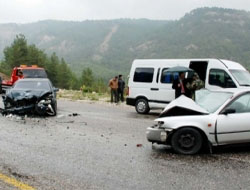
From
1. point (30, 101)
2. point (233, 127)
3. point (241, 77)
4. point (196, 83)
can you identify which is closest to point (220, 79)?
point (241, 77)

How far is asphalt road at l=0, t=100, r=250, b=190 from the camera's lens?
523cm

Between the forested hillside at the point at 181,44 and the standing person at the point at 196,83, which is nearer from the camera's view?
the standing person at the point at 196,83

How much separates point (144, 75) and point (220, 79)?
319 cm

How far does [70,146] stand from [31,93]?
647 centimetres

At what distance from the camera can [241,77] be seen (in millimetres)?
13344

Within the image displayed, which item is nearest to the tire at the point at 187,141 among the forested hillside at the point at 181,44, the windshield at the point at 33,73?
the windshield at the point at 33,73

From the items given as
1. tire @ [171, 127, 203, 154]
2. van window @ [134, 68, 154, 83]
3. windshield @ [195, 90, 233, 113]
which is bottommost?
tire @ [171, 127, 203, 154]

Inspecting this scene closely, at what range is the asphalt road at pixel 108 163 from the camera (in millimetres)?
5227

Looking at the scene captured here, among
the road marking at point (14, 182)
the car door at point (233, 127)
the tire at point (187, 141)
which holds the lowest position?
the road marking at point (14, 182)

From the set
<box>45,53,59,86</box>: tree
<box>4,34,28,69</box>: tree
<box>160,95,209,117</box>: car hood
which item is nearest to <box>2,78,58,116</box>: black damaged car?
<box>160,95,209,117</box>: car hood

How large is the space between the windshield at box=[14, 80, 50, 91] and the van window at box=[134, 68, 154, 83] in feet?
12.0

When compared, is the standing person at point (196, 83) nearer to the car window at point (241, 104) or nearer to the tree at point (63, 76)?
the car window at point (241, 104)

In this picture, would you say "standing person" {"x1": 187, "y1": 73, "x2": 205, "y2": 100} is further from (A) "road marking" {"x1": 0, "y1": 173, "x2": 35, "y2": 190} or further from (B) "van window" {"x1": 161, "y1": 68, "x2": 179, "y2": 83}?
(A) "road marking" {"x1": 0, "y1": 173, "x2": 35, "y2": 190}

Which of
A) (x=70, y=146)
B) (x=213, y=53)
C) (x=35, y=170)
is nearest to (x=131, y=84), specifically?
(x=70, y=146)
